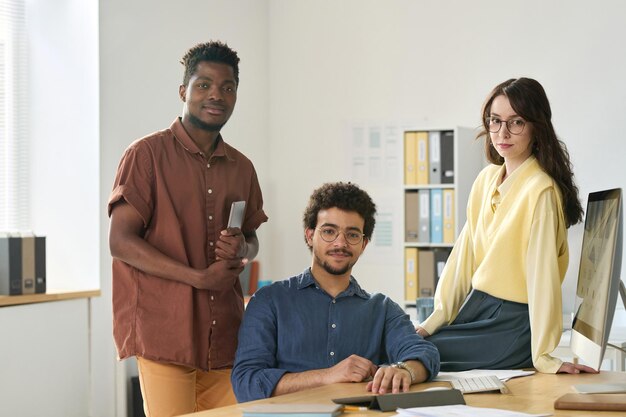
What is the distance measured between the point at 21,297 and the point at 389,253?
2.44 m

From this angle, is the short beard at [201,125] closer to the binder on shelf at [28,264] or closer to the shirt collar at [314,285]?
the shirt collar at [314,285]

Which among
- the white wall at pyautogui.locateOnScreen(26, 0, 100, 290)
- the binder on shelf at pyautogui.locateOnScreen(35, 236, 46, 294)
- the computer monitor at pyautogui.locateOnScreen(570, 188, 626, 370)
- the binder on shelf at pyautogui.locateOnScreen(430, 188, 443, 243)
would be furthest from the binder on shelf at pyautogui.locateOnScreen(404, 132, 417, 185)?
the computer monitor at pyautogui.locateOnScreen(570, 188, 626, 370)

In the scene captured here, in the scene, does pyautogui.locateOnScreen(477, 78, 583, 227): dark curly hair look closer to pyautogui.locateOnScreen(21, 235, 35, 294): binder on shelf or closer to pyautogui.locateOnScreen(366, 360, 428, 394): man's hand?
pyautogui.locateOnScreen(366, 360, 428, 394): man's hand

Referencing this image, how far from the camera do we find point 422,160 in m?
5.06

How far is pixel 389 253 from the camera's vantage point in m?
5.79

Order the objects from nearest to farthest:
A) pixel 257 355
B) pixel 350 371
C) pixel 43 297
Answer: pixel 350 371, pixel 257 355, pixel 43 297

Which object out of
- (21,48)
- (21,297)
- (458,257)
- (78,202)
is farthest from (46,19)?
(458,257)

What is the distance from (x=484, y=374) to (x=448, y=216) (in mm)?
2742

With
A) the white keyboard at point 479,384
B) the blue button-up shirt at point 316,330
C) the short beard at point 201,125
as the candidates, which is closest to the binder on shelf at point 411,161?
the short beard at point 201,125

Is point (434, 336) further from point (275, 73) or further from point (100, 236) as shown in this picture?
point (275, 73)

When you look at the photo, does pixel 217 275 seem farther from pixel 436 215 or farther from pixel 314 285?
pixel 436 215

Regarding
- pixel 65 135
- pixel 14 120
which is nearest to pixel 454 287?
pixel 65 135

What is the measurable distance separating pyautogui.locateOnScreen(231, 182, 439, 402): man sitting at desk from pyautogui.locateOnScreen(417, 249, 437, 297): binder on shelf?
104 inches

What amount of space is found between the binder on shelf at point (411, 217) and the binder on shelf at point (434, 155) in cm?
15
